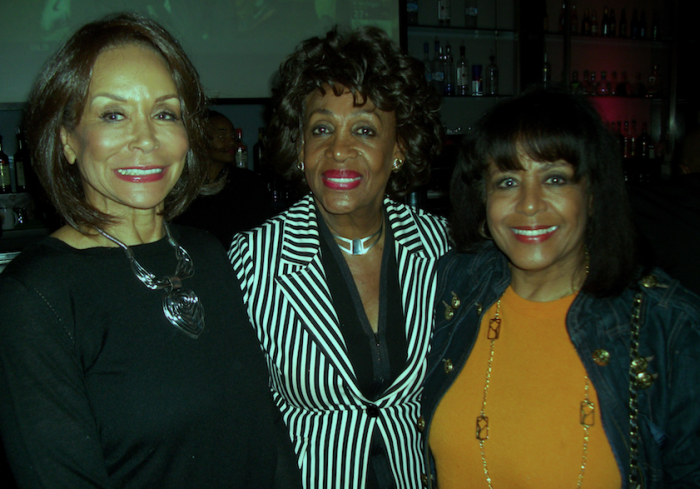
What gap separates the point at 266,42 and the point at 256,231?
3.23m

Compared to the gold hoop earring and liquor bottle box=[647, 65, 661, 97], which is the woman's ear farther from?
liquor bottle box=[647, 65, 661, 97]

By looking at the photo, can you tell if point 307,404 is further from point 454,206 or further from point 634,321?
point 634,321

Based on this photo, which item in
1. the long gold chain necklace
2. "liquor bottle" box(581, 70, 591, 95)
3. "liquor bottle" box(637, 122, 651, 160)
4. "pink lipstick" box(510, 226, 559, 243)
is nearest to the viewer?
the long gold chain necklace

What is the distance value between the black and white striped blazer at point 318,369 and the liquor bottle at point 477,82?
4032mm

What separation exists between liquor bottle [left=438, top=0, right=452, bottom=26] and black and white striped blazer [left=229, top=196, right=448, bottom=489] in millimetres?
4081

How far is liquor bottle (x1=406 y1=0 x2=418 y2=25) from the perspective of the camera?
15.8ft

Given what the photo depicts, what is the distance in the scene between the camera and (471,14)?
5.16 meters

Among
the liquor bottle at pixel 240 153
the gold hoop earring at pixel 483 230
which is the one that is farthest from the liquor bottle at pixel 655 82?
the gold hoop earring at pixel 483 230

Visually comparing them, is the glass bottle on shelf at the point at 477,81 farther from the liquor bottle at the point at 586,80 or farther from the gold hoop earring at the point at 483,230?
the gold hoop earring at the point at 483,230

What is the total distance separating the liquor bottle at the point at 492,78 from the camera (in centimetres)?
532

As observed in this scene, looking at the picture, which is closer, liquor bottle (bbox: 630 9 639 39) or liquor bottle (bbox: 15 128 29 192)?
liquor bottle (bbox: 15 128 29 192)

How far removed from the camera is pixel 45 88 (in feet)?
3.83

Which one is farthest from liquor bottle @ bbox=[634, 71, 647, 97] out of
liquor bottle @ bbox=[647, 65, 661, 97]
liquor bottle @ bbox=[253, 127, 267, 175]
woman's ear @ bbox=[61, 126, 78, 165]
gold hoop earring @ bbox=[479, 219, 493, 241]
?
woman's ear @ bbox=[61, 126, 78, 165]

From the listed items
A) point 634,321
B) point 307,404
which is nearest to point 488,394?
point 634,321
